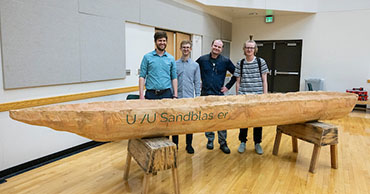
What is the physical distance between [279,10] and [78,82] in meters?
5.47

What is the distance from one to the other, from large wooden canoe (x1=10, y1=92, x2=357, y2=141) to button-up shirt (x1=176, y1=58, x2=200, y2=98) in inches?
21.0

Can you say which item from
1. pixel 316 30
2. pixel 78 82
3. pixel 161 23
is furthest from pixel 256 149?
pixel 316 30

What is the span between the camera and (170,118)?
83.2 inches

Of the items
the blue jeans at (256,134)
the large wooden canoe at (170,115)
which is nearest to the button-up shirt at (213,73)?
the large wooden canoe at (170,115)

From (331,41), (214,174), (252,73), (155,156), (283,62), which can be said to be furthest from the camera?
(283,62)

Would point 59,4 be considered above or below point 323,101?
above

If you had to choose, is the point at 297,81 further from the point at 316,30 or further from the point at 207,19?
the point at 207,19

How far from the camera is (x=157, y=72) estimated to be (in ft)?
9.53

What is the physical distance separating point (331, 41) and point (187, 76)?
5.45m

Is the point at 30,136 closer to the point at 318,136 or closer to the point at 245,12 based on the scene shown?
the point at 318,136

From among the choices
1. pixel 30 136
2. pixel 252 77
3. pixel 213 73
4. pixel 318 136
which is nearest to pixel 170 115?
pixel 213 73

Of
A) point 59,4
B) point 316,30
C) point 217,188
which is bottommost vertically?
point 217,188

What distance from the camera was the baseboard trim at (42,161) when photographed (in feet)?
8.59

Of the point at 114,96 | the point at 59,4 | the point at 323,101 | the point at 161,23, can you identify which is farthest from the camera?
the point at 161,23
